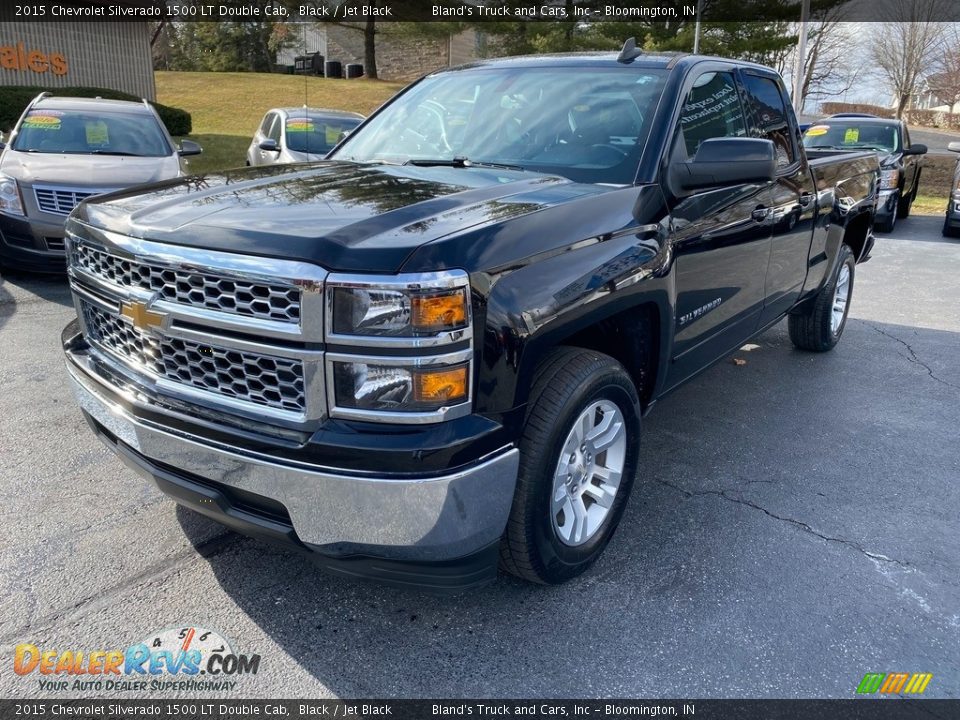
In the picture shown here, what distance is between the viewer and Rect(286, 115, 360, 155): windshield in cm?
1025

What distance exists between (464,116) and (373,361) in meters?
2.08

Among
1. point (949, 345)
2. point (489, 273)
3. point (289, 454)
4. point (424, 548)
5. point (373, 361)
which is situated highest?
point (489, 273)

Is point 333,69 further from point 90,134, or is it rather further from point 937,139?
point 90,134

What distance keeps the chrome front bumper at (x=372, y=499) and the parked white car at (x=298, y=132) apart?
8.08 m

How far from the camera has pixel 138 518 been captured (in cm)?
Result: 323

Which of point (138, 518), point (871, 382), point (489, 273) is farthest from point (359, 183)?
point (871, 382)

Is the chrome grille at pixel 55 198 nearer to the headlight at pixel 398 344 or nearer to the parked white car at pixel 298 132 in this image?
the parked white car at pixel 298 132

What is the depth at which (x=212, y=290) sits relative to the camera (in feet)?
7.32

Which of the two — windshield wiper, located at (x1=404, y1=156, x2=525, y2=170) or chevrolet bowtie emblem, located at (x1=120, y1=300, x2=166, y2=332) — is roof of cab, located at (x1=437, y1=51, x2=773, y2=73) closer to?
windshield wiper, located at (x1=404, y1=156, x2=525, y2=170)

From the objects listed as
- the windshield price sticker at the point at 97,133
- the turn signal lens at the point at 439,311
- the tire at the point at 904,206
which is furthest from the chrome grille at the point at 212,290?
the tire at the point at 904,206

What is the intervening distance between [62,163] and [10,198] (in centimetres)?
73

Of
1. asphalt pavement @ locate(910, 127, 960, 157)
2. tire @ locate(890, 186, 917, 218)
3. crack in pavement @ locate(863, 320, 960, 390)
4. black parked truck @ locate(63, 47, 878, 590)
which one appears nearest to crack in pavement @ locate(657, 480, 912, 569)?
black parked truck @ locate(63, 47, 878, 590)

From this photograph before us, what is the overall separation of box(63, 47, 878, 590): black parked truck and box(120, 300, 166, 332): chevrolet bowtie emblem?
0.01 meters

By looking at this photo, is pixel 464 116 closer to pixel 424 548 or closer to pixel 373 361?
pixel 373 361
